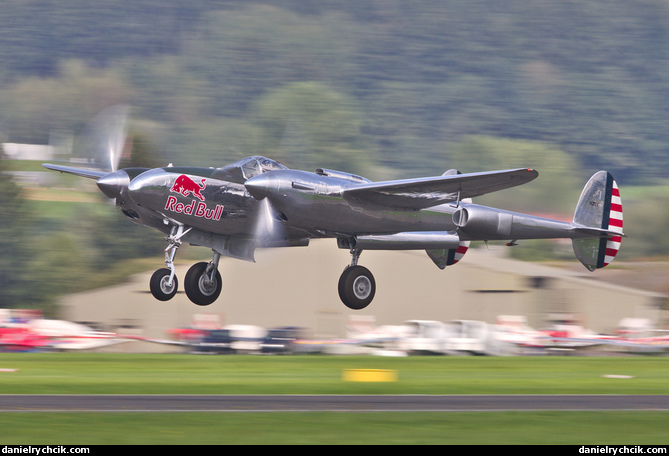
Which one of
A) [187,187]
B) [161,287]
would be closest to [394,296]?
[161,287]

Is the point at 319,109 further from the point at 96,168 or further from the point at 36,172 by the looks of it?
the point at 96,168

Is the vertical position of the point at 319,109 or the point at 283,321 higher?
the point at 319,109

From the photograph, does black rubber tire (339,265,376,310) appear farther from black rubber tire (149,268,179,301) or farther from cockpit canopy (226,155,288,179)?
black rubber tire (149,268,179,301)

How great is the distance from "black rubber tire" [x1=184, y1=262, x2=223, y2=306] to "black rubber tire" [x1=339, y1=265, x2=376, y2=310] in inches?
149

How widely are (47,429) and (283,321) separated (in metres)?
32.7

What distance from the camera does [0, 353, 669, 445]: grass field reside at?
1642cm

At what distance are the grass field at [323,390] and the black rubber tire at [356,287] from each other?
2449 mm

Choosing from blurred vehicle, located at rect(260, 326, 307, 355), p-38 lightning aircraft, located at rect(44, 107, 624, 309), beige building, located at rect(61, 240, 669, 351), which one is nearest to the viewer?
p-38 lightning aircraft, located at rect(44, 107, 624, 309)

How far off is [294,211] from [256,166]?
2142 millimetres

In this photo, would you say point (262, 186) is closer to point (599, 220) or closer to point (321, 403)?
point (321, 403)

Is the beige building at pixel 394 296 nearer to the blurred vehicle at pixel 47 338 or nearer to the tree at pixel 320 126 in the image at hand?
the blurred vehicle at pixel 47 338

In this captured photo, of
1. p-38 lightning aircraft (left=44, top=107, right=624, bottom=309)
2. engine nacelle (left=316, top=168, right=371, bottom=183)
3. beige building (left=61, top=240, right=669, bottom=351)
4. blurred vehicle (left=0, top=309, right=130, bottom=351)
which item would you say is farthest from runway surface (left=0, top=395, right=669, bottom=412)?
beige building (left=61, top=240, right=669, bottom=351)

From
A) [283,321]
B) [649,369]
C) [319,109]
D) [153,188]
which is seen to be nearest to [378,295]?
[283,321]

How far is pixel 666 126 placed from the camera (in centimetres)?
19612
